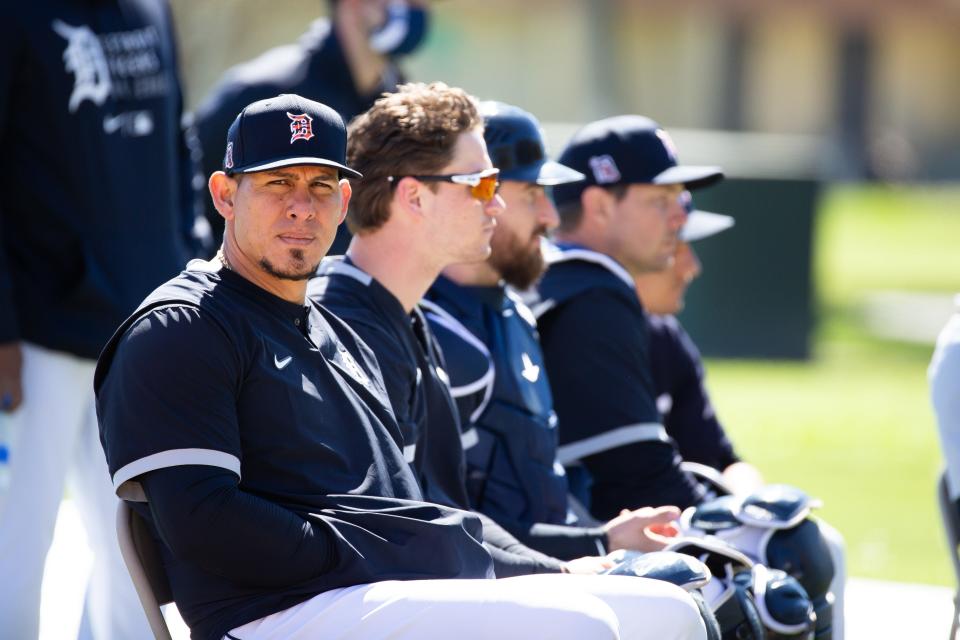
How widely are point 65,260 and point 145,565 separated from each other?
1.50 m

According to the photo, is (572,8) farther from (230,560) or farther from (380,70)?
(230,560)

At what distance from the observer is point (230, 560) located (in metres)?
2.66

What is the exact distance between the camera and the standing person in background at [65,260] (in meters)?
3.87

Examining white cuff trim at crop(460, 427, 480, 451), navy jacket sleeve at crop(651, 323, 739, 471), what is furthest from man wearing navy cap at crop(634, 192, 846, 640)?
white cuff trim at crop(460, 427, 480, 451)

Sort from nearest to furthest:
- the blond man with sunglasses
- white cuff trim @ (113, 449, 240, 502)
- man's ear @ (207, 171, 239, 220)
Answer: white cuff trim @ (113, 449, 240, 502)
man's ear @ (207, 171, 239, 220)
the blond man with sunglasses

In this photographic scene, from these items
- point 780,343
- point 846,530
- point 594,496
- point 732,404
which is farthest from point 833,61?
point 594,496

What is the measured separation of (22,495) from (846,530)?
486cm

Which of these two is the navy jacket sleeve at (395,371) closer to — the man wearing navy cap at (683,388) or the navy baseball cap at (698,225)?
the man wearing navy cap at (683,388)

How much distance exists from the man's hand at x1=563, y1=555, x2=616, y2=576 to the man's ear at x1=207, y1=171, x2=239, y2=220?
3.76 ft

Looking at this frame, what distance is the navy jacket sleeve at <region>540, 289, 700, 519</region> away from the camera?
410 cm

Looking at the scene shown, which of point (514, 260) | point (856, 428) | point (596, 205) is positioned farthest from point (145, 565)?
point (856, 428)

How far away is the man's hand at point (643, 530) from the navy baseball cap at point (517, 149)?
0.99 metres

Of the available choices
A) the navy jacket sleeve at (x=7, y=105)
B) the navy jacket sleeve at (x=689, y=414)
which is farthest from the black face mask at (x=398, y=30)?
the navy jacket sleeve at (x=7, y=105)

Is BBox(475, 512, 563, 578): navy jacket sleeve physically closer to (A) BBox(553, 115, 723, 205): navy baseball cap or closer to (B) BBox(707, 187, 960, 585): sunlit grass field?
(A) BBox(553, 115, 723, 205): navy baseball cap
